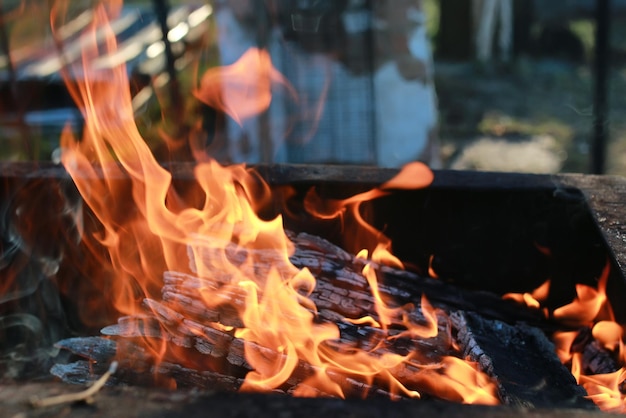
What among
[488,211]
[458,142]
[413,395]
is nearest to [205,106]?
[458,142]

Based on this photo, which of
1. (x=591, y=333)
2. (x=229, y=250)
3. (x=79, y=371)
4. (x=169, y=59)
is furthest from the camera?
(x=169, y=59)

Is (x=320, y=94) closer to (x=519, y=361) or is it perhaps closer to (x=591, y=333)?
(x=591, y=333)

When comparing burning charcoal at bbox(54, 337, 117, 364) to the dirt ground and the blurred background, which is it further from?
the dirt ground

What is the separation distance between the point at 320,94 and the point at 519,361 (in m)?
3.57

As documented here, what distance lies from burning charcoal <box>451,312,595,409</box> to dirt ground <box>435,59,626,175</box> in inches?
157

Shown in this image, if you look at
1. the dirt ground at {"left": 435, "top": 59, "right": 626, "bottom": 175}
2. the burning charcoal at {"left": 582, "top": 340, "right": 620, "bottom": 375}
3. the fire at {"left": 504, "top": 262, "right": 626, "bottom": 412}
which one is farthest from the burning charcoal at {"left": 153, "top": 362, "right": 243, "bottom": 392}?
the dirt ground at {"left": 435, "top": 59, "right": 626, "bottom": 175}

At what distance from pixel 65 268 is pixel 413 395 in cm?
152

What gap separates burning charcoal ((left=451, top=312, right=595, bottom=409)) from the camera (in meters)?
1.91

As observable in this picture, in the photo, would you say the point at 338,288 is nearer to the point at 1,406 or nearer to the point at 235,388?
the point at 235,388

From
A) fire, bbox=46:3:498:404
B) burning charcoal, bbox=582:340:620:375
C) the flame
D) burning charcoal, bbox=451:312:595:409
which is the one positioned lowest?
burning charcoal, bbox=582:340:620:375

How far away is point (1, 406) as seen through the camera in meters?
1.35

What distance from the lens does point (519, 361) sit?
213 centimetres

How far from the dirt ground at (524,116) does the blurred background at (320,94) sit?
0.02 metres

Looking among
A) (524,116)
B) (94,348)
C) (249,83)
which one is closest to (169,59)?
(249,83)
